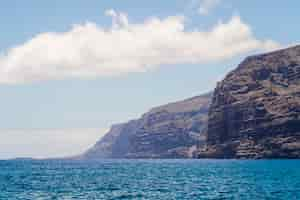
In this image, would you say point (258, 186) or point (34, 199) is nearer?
point (34, 199)

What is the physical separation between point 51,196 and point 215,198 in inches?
872

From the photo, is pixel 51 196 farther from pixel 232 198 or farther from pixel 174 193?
pixel 232 198

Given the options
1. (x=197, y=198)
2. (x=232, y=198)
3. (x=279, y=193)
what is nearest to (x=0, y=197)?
(x=197, y=198)

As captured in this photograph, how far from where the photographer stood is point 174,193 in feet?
245

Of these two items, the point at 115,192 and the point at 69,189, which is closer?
the point at 115,192

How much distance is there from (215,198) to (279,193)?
1121 cm

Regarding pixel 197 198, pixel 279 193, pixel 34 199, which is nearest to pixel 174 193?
pixel 197 198

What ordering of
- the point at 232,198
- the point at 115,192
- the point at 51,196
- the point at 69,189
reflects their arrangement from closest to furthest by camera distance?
the point at 232,198, the point at 51,196, the point at 115,192, the point at 69,189

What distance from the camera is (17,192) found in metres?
79.1

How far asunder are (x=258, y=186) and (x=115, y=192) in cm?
2397

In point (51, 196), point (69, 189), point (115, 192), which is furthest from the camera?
point (69, 189)

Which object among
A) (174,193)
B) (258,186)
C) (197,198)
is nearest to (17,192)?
(174,193)

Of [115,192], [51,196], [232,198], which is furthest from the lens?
[115,192]

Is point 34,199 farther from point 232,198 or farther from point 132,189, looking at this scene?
point 232,198
